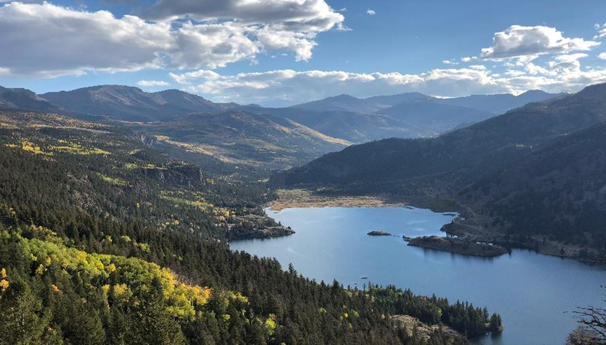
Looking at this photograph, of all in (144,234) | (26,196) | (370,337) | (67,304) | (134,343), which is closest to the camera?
(134,343)

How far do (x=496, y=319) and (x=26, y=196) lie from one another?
169 meters

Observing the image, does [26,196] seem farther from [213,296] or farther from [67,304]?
[67,304]

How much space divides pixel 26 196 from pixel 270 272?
100372 mm

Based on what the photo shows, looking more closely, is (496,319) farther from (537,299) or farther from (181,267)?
(181,267)

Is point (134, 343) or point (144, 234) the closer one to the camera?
point (134, 343)

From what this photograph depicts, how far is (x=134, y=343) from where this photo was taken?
202 ft

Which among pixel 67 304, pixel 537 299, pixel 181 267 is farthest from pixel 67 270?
pixel 537 299

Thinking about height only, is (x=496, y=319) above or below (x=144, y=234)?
below

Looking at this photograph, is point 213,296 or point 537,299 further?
point 537,299

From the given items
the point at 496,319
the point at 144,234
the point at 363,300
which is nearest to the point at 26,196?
the point at 144,234

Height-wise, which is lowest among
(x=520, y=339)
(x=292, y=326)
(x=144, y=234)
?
(x=520, y=339)

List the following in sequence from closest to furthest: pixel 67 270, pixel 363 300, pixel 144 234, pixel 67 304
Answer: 1. pixel 67 304
2. pixel 67 270
3. pixel 144 234
4. pixel 363 300

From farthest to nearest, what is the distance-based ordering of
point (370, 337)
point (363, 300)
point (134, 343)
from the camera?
point (363, 300) → point (370, 337) → point (134, 343)

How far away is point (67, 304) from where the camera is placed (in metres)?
75.3
